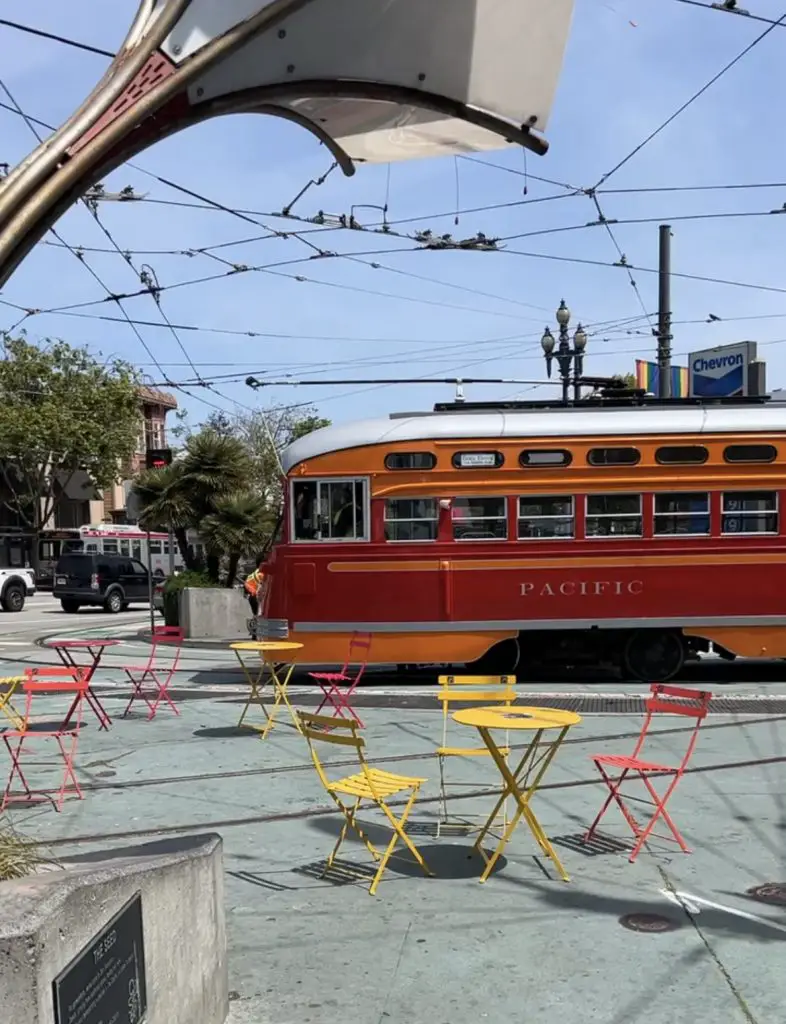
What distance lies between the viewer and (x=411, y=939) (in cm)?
472

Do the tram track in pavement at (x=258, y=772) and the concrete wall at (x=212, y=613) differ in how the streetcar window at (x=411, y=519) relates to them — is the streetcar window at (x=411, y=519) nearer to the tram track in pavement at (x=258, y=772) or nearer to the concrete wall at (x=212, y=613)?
the tram track in pavement at (x=258, y=772)

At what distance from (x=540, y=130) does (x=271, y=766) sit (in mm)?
5480

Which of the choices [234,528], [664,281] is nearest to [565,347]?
[664,281]

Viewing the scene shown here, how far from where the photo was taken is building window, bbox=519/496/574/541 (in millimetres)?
12906

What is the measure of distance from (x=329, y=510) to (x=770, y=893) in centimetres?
857

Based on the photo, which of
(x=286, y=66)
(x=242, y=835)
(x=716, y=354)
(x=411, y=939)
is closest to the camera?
(x=286, y=66)

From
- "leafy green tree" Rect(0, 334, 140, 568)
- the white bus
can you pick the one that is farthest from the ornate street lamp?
"leafy green tree" Rect(0, 334, 140, 568)

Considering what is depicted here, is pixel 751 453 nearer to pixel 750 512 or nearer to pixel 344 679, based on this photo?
pixel 750 512

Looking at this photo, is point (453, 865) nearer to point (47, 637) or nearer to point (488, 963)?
point (488, 963)

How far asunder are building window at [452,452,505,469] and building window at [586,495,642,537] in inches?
50.5

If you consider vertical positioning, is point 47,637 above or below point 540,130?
below

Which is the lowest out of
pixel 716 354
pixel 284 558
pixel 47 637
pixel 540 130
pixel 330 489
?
pixel 47 637

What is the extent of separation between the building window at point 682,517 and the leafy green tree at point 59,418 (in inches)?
1464

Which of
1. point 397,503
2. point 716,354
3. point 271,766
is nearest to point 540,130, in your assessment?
point 271,766
